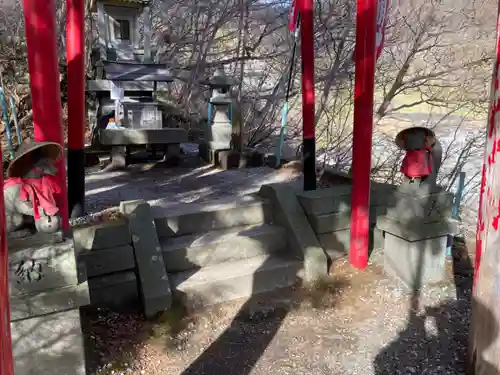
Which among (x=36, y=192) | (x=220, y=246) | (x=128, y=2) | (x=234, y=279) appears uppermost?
(x=128, y=2)

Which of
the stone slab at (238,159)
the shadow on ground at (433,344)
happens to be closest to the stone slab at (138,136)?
the stone slab at (238,159)

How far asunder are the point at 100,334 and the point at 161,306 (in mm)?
499

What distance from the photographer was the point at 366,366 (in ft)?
10.4

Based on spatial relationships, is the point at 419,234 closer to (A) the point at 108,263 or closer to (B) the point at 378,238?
(B) the point at 378,238

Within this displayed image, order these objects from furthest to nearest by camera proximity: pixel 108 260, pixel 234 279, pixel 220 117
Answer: pixel 220 117 → pixel 234 279 → pixel 108 260

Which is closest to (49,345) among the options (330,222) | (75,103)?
(75,103)

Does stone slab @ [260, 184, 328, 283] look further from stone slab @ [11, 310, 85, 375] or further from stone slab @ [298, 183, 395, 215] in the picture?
stone slab @ [11, 310, 85, 375]

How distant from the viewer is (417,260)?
13.9 ft

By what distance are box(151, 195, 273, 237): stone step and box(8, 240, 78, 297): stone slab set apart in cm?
154

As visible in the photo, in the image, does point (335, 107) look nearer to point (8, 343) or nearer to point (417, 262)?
point (417, 262)

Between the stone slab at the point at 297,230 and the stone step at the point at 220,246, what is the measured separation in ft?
0.38

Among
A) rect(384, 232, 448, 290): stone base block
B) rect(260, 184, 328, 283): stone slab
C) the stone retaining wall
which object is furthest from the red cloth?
rect(384, 232, 448, 290): stone base block

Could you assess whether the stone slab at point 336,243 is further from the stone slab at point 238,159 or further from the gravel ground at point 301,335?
the stone slab at point 238,159

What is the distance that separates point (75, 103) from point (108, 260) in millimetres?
1696
